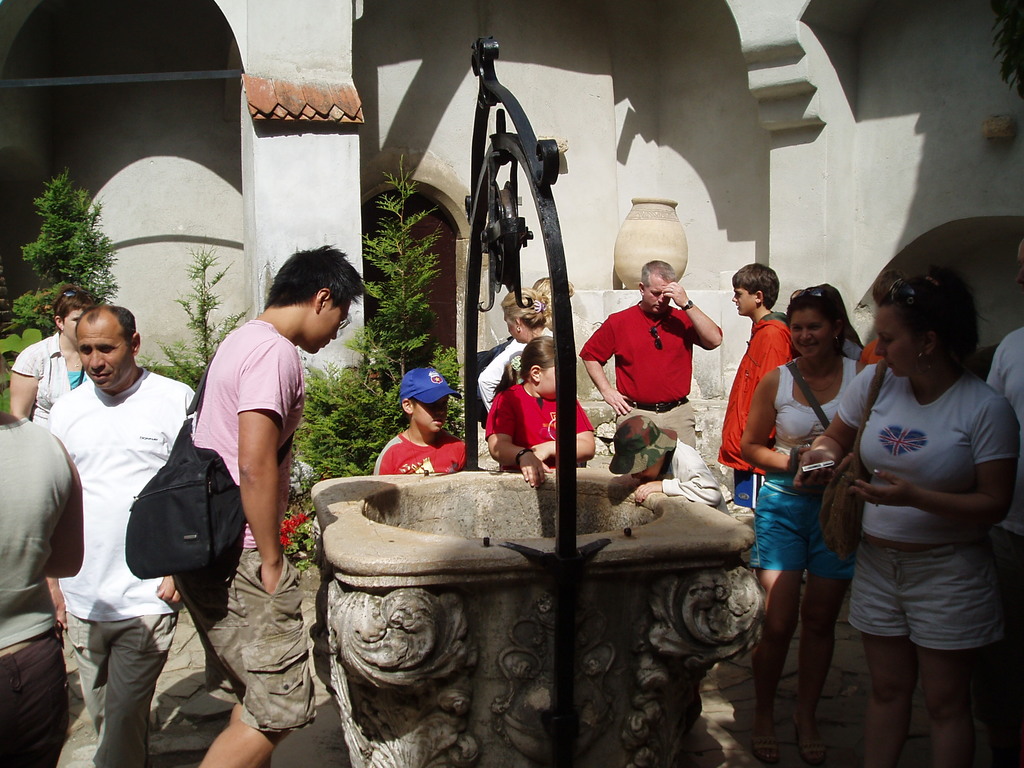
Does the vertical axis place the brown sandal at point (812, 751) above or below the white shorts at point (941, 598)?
below

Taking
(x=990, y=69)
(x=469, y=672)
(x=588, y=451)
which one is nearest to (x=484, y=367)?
(x=588, y=451)

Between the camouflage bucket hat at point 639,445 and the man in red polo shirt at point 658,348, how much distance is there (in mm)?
1462

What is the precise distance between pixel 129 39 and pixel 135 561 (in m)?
7.58

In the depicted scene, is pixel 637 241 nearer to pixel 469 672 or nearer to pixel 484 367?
pixel 484 367

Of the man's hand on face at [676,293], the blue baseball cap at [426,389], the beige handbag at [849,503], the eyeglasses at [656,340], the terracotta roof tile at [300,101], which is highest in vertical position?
the terracotta roof tile at [300,101]

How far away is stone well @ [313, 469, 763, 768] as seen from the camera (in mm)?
Answer: 2199

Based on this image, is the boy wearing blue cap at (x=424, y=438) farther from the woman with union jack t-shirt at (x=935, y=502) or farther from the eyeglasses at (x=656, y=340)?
the woman with union jack t-shirt at (x=935, y=502)

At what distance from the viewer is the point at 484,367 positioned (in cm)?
480

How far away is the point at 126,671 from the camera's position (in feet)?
8.70

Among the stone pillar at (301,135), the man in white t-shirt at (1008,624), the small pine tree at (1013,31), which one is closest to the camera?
the man in white t-shirt at (1008,624)

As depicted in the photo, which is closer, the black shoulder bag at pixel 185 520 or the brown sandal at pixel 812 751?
the black shoulder bag at pixel 185 520

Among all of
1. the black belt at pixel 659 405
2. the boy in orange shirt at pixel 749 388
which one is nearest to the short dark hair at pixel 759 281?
the boy in orange shirt at pixel 749 388

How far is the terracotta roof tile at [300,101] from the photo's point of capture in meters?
6.37

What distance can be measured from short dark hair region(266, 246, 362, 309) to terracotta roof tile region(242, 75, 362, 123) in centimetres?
427
